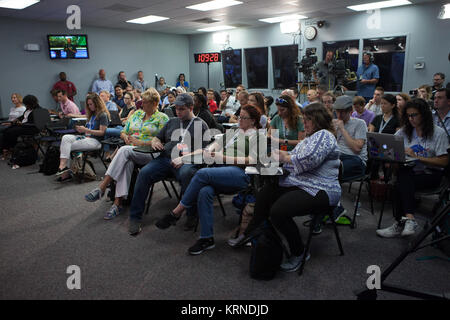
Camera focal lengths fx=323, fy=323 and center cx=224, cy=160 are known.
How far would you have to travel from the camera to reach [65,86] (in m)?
8.80

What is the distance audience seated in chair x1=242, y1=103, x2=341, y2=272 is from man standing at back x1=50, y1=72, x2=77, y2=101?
26.7 ft

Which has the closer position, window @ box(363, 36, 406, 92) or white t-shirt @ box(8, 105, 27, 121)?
white t-shirt @ box(8, 105, 27, 121)

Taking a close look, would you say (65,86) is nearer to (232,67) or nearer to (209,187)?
(232,67)

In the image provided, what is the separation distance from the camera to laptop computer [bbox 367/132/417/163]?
2.66m

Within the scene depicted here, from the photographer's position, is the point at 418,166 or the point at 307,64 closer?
the point at 418,166

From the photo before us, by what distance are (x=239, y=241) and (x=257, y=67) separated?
814 centimetres

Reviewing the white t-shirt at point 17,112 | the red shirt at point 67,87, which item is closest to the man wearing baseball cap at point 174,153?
the white t-shirt at point 17,112

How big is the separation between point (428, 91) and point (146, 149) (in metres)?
4.85

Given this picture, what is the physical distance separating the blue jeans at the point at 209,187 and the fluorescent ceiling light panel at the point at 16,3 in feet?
19.8

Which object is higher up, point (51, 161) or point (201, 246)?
point (51, 161)

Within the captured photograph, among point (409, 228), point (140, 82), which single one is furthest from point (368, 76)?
point (140, 82)

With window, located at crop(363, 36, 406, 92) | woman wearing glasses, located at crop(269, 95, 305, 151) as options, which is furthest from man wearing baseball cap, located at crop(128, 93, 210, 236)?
window, located at crop(363, 36, 406, 92)

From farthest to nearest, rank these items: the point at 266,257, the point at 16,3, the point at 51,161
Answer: the point at 16,3
the point at 51,161
the point at 266,257

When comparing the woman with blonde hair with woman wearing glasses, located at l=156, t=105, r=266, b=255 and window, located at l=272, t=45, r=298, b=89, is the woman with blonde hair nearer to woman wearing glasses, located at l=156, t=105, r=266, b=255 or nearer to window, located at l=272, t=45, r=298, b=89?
woman wearing glasses, located at l=156, t=105, r=266, b=255
